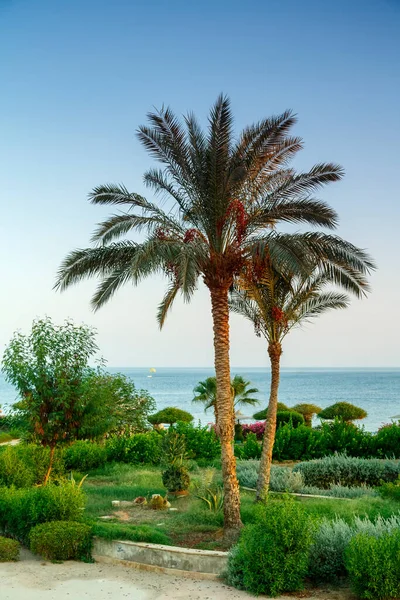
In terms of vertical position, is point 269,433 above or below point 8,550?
above

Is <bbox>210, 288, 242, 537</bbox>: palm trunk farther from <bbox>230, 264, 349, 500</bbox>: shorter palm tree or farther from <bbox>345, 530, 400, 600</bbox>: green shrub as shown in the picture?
<bbox>345, 530, 400, 600</bbox>: green shrub

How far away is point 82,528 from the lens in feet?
31.7

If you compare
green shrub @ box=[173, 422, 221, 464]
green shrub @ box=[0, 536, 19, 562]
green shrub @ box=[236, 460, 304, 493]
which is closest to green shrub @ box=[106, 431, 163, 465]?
green shrub @ box=[173, 422, 221, 464]

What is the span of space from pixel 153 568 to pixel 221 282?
485 cm

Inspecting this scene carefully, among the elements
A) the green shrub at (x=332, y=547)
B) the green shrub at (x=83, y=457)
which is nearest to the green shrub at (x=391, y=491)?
the green shrub at (x=332, y=547)

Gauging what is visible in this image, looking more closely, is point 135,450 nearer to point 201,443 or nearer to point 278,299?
point 201,443

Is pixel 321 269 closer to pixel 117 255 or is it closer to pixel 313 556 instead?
pixel 117 255

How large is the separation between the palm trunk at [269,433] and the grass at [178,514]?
0.47 m

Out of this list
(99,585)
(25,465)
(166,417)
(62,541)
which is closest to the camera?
(99,585)

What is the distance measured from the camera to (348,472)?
52.4 ft

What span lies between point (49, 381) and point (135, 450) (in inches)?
236

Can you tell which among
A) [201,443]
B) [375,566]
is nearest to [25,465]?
[201,443]

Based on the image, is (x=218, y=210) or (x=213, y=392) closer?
(x=218, y=210)

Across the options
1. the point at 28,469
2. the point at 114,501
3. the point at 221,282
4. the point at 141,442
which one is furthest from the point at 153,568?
the point at 141,442
